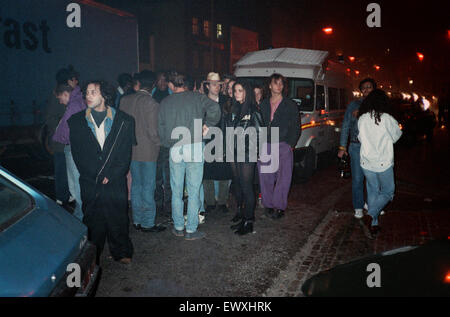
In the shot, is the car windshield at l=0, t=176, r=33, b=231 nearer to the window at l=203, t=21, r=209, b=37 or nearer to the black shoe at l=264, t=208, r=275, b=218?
the black shoe at l=264, t=208, r=275, b=218

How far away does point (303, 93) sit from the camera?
8461mm

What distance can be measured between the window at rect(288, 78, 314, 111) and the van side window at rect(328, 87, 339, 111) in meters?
0.99

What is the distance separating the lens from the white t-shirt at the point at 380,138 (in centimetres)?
481

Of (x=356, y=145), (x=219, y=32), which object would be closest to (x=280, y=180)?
(x=356, y=145)

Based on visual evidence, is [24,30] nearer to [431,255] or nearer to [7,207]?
[7,207]

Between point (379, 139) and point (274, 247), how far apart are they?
1.80 meters

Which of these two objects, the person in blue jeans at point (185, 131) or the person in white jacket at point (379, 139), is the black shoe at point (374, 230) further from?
the person in blue jeans at point (185, 131)

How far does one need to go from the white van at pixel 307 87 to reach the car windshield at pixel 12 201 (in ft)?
19.3

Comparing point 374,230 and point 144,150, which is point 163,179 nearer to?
point 144,150

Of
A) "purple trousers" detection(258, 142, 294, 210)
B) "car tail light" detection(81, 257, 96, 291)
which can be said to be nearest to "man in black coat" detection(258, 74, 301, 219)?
"purple trousers" detection(258, 142, 294, 210)

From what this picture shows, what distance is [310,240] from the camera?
511cm

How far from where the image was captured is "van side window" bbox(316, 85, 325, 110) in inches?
336

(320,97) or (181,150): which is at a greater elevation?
(320,97)
